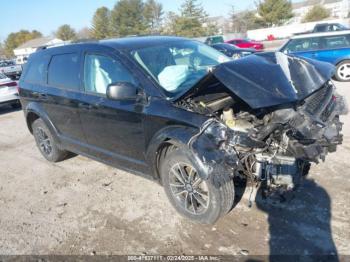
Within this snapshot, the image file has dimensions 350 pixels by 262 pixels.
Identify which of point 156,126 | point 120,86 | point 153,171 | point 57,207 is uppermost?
point 120,86

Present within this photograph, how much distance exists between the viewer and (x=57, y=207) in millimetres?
4113

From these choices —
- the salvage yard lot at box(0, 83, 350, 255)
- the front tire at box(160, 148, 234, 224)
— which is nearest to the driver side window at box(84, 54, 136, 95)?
the front tire at box(160, 148, 234, 224)

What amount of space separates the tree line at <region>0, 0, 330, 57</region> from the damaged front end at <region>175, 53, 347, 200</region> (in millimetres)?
49268

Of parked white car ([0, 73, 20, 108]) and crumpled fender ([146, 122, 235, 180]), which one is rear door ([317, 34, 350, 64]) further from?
parked white car ([0, 73, 20, 108])

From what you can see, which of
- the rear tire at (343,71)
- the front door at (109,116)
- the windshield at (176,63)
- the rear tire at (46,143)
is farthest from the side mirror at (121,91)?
the rear tire at (343,71)

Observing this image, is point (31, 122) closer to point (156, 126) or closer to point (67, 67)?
point (67, 67)

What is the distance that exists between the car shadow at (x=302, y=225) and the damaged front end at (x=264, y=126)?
1.16 ft

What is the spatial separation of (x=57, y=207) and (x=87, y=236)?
0.89m

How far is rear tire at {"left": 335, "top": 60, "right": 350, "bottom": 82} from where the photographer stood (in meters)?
9.94

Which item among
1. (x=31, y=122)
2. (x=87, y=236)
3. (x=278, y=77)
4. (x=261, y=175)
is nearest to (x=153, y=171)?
(x=87, y=236)

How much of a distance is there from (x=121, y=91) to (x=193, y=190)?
49.7 inches

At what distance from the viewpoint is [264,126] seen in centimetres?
305

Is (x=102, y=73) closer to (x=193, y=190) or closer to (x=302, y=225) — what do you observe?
(x=193, y=190)

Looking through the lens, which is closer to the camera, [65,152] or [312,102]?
[312,102]
